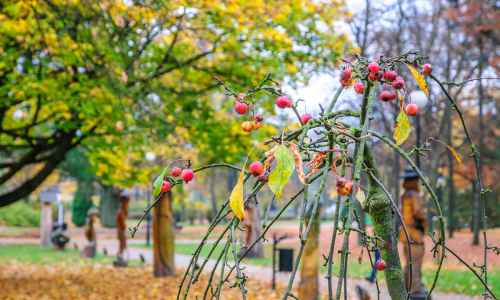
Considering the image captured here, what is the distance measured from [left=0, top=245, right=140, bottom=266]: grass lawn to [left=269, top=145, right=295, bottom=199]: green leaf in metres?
16.0

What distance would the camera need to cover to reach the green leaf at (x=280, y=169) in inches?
56.7

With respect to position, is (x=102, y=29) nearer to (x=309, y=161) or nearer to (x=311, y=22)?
(x=311, y=22)

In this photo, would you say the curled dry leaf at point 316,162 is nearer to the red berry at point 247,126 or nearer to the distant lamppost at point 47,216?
the red berry at point 247,126

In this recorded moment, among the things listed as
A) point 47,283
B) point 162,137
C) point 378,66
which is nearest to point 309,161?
point 378,66

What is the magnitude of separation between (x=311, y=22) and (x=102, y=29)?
→ 119 inches

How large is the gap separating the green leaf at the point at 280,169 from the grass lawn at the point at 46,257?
52.7 ft

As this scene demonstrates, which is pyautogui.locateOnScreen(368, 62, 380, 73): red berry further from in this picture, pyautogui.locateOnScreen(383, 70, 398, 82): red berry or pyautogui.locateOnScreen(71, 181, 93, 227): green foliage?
pyautogui.locateOnScreen(71, 181, 93, 227): green foliage

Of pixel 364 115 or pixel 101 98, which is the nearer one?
pixel 364 115

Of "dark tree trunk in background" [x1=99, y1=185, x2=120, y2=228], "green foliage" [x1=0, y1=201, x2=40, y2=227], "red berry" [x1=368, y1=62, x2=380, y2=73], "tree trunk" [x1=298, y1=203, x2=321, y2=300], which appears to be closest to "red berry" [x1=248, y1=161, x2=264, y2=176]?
"red berry" [x1=368, y1=62, x2=380, y2=73]

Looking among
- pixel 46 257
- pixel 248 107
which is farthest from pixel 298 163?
pixel 46 257

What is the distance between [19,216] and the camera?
35.8 meters

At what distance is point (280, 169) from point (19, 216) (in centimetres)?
3700

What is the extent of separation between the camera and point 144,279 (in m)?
12.6

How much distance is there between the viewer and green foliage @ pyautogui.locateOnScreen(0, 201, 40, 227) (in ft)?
117
